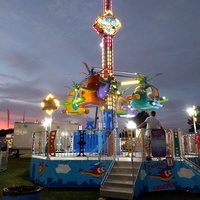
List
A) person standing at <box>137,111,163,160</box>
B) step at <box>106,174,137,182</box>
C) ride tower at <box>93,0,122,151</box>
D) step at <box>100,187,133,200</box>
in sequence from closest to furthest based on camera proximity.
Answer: step at <box>100,187,133,200</box> → step at <box>106,174,137,182</box> → person standing at <box>137,111,163,160</box> → ride tower at <box>93,0,122,151</box>

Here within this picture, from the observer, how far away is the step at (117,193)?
26.6 feet

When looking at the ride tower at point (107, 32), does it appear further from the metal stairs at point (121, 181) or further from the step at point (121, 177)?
the step at point (121, 177)

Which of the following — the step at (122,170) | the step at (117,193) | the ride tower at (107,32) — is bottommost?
the step at (117,193)

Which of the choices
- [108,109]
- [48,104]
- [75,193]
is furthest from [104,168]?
[108,109]

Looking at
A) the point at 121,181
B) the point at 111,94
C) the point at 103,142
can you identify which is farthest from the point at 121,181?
the point at 111,94

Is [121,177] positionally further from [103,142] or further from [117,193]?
[103,142]

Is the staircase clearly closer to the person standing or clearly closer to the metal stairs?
the metal stairs

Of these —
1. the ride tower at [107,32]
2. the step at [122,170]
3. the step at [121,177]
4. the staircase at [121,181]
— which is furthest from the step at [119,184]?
the ride tower at [107,32]

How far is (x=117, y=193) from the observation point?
8.31 meters

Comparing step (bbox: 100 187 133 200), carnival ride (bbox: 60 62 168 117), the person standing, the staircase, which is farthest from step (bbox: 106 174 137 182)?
carnival ride (bbox: 60 62 168 117)

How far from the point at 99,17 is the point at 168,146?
1403 cm

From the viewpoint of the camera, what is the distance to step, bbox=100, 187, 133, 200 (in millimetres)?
8102

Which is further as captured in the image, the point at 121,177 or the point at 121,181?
the point at 121,177

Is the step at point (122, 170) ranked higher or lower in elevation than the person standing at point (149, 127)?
lower
